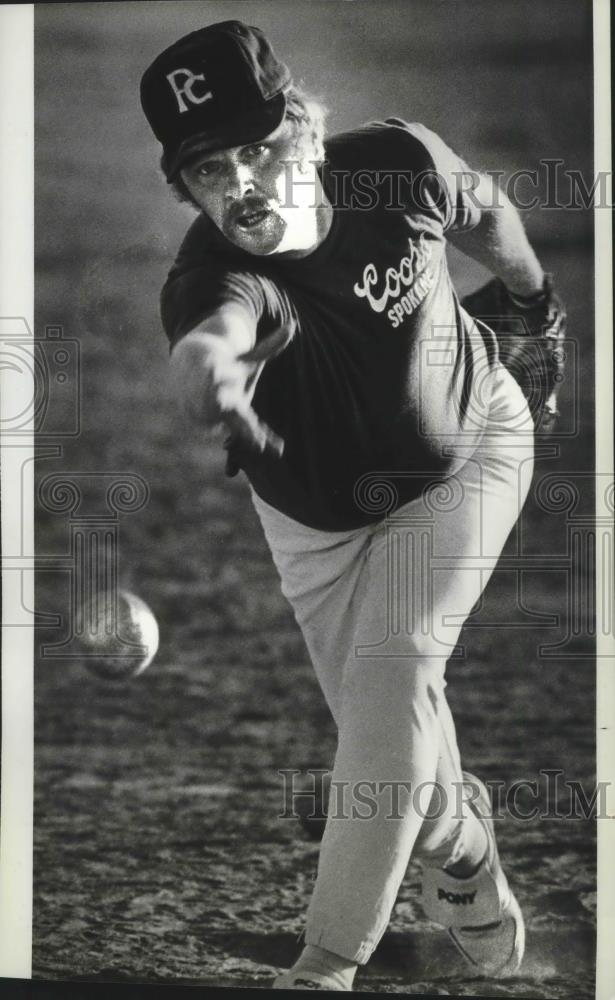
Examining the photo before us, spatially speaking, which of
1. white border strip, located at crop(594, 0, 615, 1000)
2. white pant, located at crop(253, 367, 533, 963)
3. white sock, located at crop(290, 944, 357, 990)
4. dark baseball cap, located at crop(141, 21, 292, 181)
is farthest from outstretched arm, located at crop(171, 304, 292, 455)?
white sock, located at crop(290, 944, 357, 990)

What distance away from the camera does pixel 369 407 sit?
2.40 meters

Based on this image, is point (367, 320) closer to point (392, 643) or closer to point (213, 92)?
point (213, 92)

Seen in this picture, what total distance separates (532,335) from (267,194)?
0.64 metres

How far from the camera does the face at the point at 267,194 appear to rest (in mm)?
2373

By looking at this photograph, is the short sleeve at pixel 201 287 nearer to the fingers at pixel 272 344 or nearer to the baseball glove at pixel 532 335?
the fingers at pixel 272 344

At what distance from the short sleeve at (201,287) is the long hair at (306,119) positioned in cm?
28

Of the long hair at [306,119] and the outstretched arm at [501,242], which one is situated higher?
the long hair at [306,119]

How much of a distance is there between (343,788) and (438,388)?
877 millimetres

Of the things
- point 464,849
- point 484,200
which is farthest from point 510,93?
point 464,849

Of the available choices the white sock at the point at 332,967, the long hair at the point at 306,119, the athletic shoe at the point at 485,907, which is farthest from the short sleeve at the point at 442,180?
the white sock at the point at 332,967

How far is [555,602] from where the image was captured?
2.40 m

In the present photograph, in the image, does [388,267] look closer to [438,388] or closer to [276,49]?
[438,388]

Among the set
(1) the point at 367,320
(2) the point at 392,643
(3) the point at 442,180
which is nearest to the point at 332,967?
(2) the point at 392,643

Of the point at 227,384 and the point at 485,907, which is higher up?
the point at 227,384
